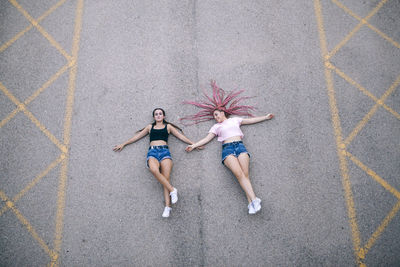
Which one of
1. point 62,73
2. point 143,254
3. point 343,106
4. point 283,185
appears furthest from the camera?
point 62,73

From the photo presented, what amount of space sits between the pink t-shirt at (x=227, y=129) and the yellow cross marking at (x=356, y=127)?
1832 millimetres

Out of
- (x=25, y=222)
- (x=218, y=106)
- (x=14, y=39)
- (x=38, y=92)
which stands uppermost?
(x=14, y=39)

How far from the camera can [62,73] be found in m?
4.81

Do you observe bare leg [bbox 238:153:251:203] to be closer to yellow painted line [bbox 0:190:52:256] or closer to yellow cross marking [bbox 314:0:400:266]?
yellow cross marking [bbox 314:0:400:266]

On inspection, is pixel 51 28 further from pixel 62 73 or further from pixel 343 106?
pixel 343 106

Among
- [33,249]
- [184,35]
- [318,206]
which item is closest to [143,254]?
[33,249]

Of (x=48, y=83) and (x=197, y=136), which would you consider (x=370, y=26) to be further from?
Answer: (x=48, y=83)

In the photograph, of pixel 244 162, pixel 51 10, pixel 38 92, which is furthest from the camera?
pixel 51 10

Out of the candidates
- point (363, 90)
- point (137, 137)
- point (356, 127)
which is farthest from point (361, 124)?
point (137, 137)

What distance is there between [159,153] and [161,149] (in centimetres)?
8

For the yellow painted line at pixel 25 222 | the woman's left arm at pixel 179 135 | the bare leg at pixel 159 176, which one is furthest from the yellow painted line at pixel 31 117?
the woman's left arm at pixel 179 135

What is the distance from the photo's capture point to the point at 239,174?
3.88 meters

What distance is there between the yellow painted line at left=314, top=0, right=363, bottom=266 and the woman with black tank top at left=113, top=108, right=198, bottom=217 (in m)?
2.75

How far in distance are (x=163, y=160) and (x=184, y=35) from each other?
9.04 ft
